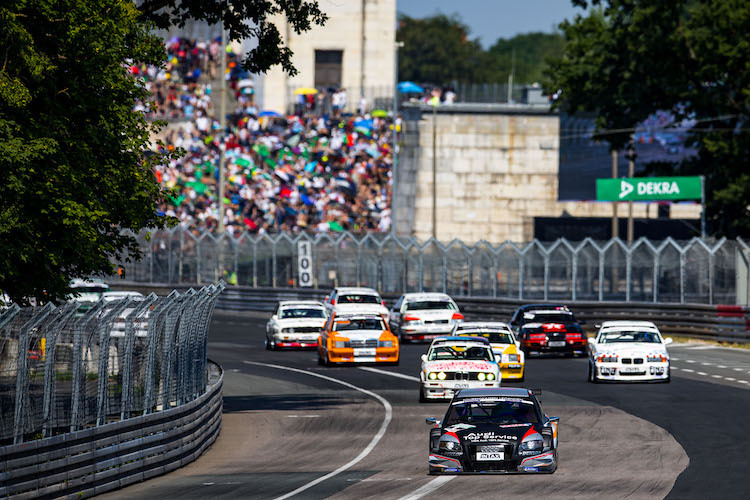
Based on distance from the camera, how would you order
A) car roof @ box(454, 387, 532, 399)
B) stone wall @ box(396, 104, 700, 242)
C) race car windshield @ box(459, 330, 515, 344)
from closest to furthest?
car roof @ box(454, 387, 532, 399), race car windshield @ box(459, 330, 515, 344), stone wall @ box(396, 104, 700, 242)

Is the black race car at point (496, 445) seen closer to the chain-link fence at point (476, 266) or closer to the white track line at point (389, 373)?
the white track line at point (389, 373)

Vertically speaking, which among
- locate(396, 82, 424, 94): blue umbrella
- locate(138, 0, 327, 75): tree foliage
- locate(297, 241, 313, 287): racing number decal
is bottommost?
locate(297, 241, 313, 287): racing number decal

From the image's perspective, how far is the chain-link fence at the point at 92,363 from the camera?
1612cm

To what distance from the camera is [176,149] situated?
25.2 metres

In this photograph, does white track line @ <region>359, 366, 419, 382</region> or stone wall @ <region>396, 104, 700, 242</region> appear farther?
stone wall @ <region>396, 104, 700, 242</region>

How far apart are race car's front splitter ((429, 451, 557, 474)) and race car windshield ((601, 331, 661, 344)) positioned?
14346mm

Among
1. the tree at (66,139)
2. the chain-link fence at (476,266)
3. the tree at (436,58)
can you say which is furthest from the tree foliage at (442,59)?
the tree at (66,139)

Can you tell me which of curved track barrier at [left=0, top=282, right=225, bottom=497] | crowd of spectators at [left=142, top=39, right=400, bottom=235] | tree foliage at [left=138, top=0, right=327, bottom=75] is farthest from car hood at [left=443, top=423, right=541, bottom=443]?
crowd of spectators at [left=142, top=39, right=400, bottom=235]

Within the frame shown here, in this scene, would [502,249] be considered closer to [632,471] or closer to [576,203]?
[576,203]

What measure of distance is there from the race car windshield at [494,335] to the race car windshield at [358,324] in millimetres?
3955

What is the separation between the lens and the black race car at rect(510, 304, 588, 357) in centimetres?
4088

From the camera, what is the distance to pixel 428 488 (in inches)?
723

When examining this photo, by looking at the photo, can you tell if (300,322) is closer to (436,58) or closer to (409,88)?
(409,88)

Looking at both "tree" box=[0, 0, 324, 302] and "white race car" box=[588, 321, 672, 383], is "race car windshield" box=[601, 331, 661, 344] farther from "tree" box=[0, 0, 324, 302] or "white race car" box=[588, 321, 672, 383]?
"tree" box=[0, 0, 324, 302]
